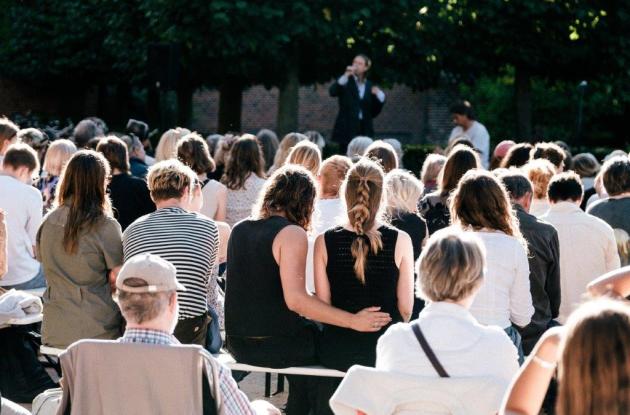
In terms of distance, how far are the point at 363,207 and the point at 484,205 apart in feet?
2.10

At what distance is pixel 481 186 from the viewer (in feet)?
21.4

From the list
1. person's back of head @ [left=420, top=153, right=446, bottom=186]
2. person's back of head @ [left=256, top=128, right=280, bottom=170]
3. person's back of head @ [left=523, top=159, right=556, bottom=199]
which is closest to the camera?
person's back of head @ [left=523, top=159, right=556, bottom=199]

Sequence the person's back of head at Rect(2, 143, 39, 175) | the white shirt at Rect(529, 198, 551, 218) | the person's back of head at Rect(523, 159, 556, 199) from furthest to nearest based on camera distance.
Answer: the person's back of head at Rect(2, 143, 39, 175) < the white shirt at Rect(529, 198, 551, 218) < the person's back of head at Rect(523, 159, 556, 199)

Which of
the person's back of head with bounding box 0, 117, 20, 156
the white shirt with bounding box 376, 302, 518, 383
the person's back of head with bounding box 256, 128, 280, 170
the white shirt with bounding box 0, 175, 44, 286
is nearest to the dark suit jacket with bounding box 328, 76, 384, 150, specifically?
the person's back of head with bounding box 256, 128, 280, 170

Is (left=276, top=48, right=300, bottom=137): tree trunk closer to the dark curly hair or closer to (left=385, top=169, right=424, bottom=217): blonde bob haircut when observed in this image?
(left=385, top=169, right=424, bottom=217): blonde bob haircut

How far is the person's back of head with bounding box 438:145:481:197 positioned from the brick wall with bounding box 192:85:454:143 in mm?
31837

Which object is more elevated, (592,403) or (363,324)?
(592,403)

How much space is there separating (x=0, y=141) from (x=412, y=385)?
6690 millimetres

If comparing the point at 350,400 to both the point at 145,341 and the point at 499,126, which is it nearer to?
the point at 145,341

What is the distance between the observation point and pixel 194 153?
9484 mm

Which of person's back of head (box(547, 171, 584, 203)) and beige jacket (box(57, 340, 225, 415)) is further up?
person's back of head (box(547, 171, 584, 203))

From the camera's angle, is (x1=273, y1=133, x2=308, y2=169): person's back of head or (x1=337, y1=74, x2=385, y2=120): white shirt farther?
(x1=337, y1=74, x2=385, y2=120): white shirt

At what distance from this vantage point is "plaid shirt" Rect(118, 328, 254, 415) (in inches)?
186

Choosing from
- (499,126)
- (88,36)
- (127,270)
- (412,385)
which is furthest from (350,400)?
(499,126)
